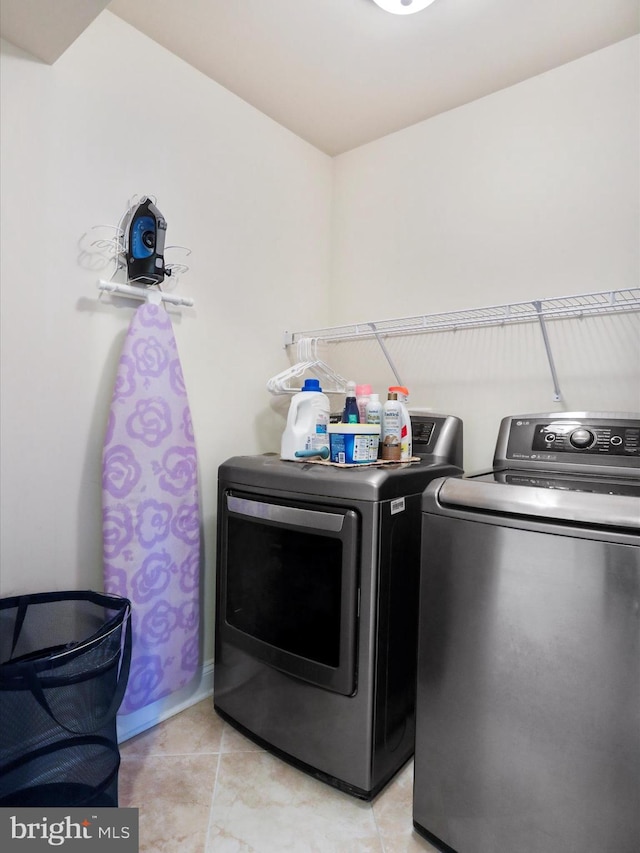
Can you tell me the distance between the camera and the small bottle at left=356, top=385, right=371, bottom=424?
70.7 inches

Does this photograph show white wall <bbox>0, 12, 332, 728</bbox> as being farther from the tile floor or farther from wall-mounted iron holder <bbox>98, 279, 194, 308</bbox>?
the tile floor

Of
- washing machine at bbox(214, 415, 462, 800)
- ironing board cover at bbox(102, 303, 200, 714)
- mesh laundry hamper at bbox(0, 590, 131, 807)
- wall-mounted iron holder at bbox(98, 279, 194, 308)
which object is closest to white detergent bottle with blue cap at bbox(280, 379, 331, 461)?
washing machine at bbox(214, 415, 462, 800)

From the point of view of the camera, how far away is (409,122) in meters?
2.27

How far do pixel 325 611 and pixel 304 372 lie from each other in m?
1.17

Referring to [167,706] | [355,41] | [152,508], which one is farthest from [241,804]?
[355,41]

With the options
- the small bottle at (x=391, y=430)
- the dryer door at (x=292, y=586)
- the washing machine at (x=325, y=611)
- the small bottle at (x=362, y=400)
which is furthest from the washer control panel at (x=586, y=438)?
the dryer door at (x=292, y=586)

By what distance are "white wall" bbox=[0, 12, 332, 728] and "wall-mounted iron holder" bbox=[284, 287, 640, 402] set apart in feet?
1.39

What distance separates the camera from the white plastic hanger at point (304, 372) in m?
2.10

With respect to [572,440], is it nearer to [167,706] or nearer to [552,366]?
[552,366]

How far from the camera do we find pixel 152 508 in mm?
1666

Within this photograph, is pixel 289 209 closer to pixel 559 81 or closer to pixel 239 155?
pixel 239 155

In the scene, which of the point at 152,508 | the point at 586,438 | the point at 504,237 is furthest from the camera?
the point at 504,237

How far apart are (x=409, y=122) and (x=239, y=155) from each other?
82 centimetres

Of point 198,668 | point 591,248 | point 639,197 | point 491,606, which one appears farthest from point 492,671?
point 639,197
